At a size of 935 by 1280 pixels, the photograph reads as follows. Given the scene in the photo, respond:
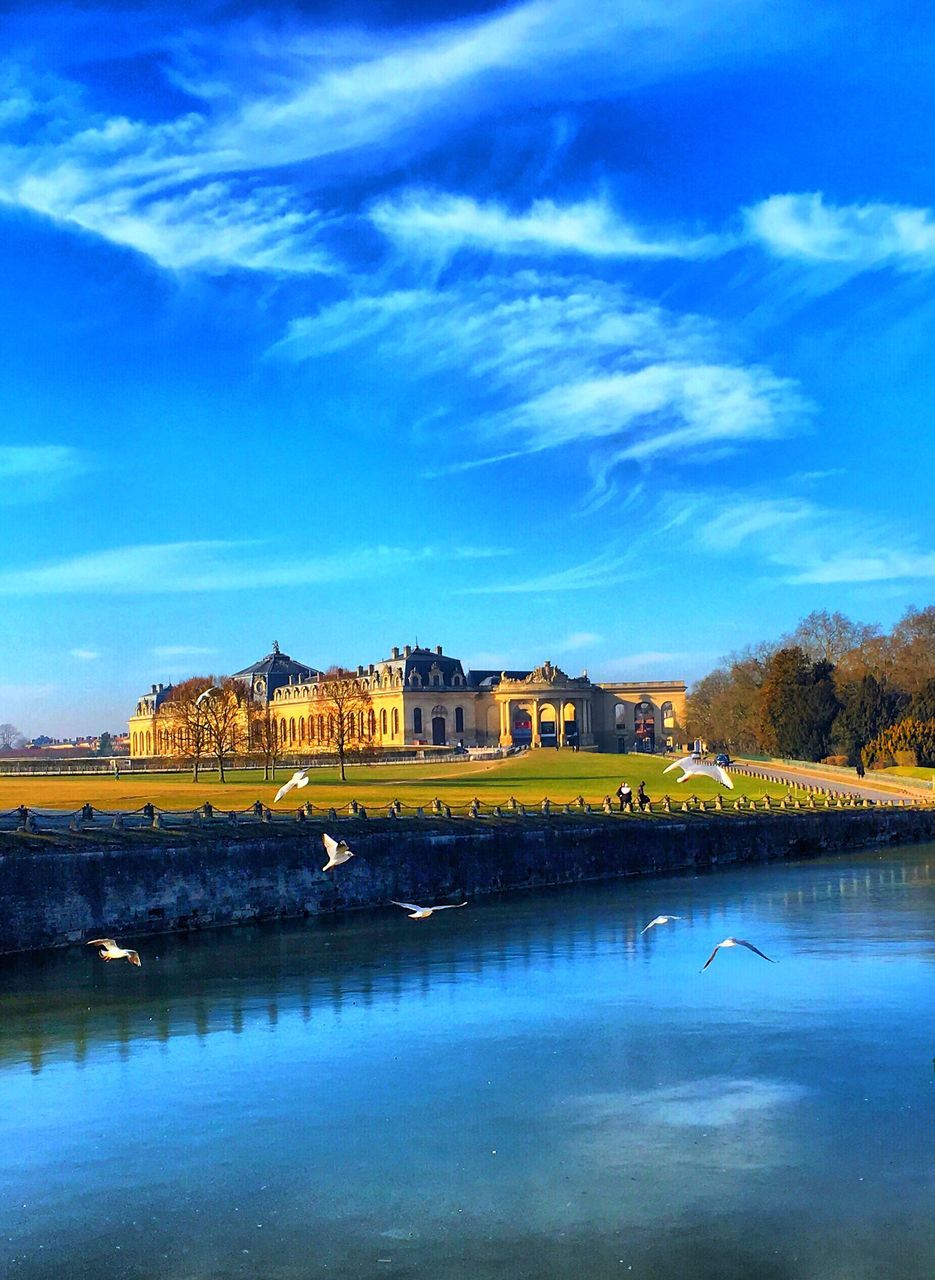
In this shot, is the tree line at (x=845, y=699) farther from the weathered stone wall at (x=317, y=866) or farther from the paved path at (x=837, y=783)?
the weathered stone wall at (x=317, y=866)

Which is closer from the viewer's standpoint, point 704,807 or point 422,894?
point 422,894

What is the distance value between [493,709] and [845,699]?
80.1 m

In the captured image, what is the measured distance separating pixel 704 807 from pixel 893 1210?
49.1 meters

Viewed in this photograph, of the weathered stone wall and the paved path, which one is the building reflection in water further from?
the paved path

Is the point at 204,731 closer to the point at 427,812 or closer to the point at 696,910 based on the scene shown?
the point at 427,812

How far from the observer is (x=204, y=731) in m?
107

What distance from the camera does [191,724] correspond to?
101m

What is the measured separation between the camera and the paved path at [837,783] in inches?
3225

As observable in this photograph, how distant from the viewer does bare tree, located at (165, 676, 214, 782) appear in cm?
9815

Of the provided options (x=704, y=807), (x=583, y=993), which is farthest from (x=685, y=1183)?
(x=704, y=807)

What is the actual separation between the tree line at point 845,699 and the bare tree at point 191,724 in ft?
141

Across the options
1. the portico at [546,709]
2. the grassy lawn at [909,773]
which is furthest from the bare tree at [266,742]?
the portico at [546,709]

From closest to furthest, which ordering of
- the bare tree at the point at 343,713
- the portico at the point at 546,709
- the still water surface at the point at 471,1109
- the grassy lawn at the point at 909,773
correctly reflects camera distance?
1. the still water surface at the point at 471,1109
2. the grassy lawn at the point at 909,773
3. the bare tree at the point at 343,713
4. the portico at the point at 546,709

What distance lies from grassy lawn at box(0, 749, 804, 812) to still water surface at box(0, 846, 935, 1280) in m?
19.8
